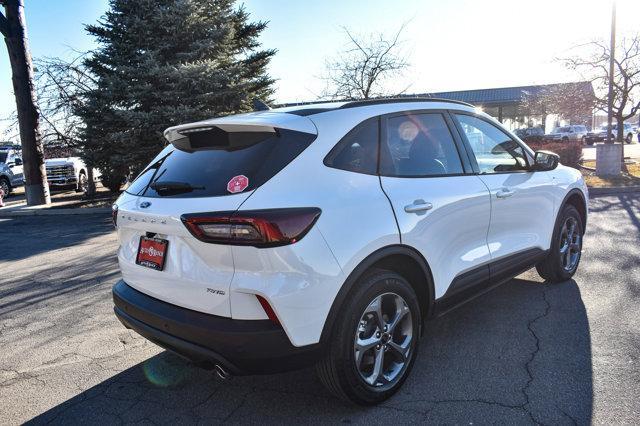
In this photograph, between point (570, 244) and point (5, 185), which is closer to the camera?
point (570, 244)

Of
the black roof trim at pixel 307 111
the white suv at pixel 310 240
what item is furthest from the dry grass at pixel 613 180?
the black roof trim at pixel 307 111

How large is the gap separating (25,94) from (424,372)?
49.0ft

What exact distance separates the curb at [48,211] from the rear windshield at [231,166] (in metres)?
10.6

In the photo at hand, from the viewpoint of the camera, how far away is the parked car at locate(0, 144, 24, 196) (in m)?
18.9

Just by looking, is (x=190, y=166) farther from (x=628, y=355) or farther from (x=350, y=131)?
(x=628, y=355)

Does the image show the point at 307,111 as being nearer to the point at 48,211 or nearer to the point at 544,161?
the point at 544,161

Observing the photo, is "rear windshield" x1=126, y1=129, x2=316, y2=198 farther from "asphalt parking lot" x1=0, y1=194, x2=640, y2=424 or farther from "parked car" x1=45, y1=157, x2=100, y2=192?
"parked car" x1=45, y1=157, x2=100, y2=192

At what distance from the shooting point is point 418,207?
2957 mm

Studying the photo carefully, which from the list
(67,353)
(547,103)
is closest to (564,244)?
(67,353)

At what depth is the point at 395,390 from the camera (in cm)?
295

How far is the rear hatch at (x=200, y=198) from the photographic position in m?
2.44

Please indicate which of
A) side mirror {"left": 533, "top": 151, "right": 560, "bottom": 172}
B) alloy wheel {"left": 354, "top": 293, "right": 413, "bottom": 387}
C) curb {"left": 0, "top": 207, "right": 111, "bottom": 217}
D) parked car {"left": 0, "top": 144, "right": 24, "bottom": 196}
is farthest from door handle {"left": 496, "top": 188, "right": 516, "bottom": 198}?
parked car {"left": 0, "top": 144, "right": 24, "bottom": 196}

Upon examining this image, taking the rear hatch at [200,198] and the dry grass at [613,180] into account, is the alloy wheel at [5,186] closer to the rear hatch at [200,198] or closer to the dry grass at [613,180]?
the rear hatch at [200,198]

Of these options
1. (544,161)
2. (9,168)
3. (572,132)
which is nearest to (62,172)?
(9,168)
